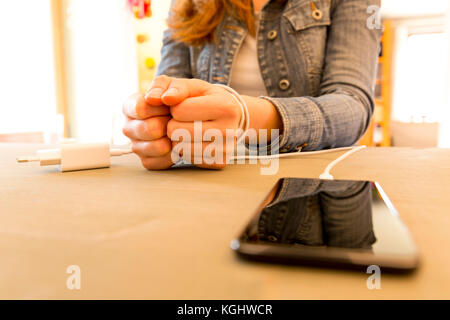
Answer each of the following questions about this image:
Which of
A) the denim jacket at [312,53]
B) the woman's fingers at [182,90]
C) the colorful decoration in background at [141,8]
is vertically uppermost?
the colorful decoration in background at [141,8]

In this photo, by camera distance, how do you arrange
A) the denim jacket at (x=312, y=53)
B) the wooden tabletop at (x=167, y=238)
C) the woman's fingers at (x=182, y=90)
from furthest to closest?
the denim jacket at (x=312, y=53), the woman's fingers at (x=182, y=90), the wooden tabletop at (x=167, y=238)

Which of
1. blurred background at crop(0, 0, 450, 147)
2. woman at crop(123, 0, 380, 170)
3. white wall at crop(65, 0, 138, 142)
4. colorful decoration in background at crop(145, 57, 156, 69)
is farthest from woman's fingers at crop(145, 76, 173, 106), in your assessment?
colorful decoration in background at crop(145, 57, 156, 69)

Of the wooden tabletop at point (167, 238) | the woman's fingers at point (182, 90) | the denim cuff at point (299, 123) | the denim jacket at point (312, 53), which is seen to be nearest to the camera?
the wooden tabletop at point (167, 238)

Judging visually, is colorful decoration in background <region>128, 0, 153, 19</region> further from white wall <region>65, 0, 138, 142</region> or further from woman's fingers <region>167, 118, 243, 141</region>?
woman's fingers <region>167, 118, 243, 141</region>

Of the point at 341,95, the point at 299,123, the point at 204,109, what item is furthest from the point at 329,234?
the point at 341,95

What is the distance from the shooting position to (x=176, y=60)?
0.88 meters

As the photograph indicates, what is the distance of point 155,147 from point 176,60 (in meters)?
0.55

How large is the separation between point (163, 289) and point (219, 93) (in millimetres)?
279

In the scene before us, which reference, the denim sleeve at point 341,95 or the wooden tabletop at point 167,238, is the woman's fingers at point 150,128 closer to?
the wooden tabletop at point 167,238

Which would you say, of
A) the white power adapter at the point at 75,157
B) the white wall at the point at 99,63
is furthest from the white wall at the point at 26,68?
the white power adapter at the point at 75,157

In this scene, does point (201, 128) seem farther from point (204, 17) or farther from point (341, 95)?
point (204, 17)

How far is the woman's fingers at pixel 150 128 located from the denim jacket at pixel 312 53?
0.32 m

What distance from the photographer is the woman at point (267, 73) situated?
372 millimetres

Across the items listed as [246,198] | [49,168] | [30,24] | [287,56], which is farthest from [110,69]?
[246,198]
